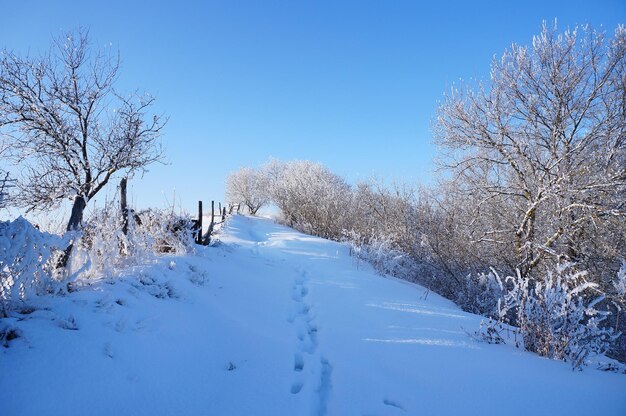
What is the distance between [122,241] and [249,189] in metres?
40.5

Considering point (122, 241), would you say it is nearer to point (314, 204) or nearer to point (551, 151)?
point (551, 151)

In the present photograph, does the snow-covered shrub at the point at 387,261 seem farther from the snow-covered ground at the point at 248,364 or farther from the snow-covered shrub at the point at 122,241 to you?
the snow-covered shrub at the point at 122,241

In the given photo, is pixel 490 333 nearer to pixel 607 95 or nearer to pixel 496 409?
pixel 496 409

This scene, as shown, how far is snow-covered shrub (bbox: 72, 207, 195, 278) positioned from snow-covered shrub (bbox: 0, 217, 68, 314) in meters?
Answer: 0.28

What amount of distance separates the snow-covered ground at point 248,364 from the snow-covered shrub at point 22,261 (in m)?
0.16

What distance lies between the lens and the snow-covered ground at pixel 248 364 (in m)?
1.97

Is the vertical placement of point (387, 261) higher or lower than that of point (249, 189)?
lower

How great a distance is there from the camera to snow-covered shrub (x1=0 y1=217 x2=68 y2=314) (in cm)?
233

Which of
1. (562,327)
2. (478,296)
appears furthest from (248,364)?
(478,296)

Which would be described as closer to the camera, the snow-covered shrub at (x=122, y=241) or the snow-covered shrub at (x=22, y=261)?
the snow-covered shrub at (x=22, y=261)

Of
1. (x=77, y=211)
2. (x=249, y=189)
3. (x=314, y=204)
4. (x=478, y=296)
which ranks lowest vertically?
(x=478, y=296)

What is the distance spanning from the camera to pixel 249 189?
146 ft

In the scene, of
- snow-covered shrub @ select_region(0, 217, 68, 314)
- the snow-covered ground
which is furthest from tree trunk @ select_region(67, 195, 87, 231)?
snow-covered shrub @ select_region(0, 217, 68, 314)

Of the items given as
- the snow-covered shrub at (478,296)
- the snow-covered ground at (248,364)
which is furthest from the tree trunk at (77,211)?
the snow-covered shrub at (478,296)
